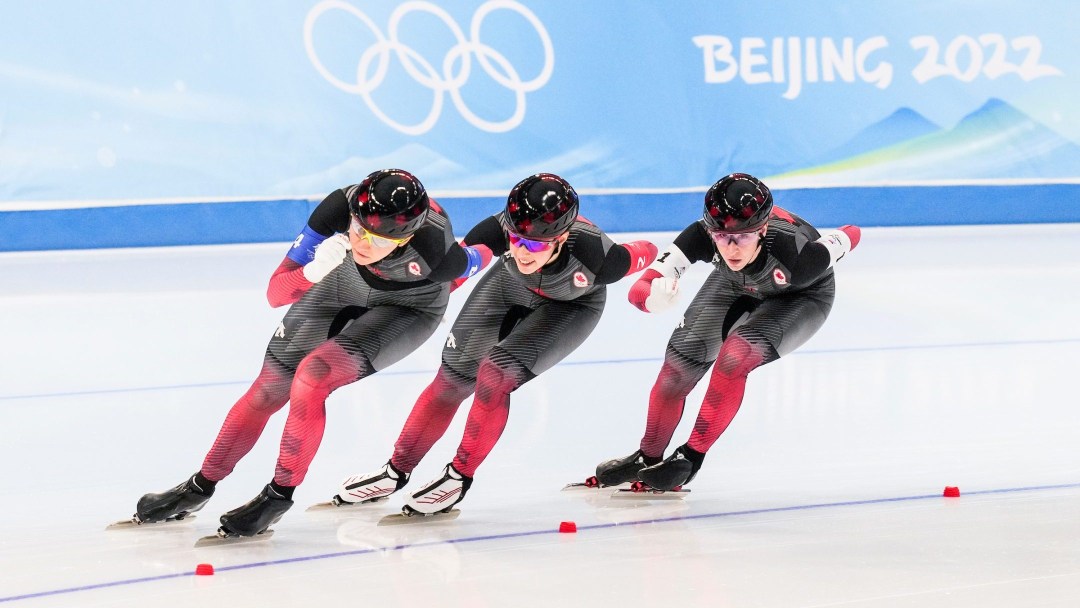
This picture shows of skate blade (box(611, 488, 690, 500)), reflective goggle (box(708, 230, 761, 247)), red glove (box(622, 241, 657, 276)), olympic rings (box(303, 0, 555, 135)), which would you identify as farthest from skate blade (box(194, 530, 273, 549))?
olympic rings (box(303, 0, 555, 135))

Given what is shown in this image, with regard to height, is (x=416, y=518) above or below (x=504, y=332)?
below

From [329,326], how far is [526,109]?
7.05 meters

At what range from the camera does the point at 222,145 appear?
10516 millimetres

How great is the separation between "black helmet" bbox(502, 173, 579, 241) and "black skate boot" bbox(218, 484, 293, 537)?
1.10 meters

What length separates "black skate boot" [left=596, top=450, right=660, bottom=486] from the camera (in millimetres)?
4684

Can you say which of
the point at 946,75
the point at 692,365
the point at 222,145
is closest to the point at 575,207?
the point at 692,365

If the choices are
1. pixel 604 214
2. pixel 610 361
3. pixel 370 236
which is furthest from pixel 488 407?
pixel 604 214

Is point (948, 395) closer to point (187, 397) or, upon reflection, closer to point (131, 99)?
point (187, 397)

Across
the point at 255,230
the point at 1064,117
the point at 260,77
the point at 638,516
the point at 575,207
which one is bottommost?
the point at 638,516

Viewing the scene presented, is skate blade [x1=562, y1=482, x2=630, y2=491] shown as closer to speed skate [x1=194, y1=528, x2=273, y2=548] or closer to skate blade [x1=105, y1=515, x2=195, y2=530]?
speed skate [x1=194, y1=528, x2=273, y2=548]

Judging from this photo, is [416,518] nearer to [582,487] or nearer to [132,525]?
[582,487]

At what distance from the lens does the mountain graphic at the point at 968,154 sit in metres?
12.0

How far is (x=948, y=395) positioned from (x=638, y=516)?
225 cm

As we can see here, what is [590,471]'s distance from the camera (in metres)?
4.87
